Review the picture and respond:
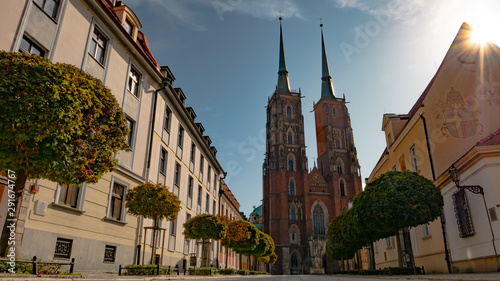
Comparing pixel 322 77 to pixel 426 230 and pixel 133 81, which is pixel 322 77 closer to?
pixel 426 230

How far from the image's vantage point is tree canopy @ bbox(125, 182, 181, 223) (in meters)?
13.5

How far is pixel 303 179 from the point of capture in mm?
72625

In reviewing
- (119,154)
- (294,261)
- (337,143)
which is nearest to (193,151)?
(119,154)

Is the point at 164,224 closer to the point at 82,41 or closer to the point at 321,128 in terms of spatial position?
the point at 82,41

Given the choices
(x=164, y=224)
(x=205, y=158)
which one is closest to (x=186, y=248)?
(x=164, y=224)

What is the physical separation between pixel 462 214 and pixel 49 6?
1992 cm

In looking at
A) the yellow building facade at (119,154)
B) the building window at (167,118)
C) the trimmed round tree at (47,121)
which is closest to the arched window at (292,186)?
the yellow building facade at (119,154)

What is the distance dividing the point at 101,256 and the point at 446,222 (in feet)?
57.1

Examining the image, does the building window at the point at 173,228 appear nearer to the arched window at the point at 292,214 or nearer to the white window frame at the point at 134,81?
the white window frame at the point at 134,81

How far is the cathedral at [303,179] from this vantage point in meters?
66.1

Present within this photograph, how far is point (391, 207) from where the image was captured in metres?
15.2

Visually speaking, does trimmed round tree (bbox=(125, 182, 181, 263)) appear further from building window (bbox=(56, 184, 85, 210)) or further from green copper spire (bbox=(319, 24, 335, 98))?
green copper spire (bbox=(319, 24, 335, 98))

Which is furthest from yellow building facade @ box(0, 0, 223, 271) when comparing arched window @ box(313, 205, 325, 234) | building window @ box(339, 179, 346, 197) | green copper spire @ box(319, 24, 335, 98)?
green copper spire @ box(319, 24, 335, 98)

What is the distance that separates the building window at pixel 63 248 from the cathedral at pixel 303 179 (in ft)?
189
